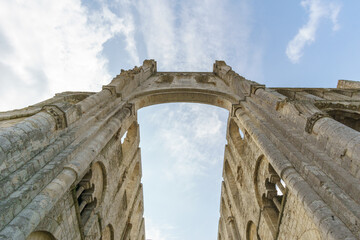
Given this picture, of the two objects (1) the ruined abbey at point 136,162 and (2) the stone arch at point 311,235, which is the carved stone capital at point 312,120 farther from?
(2) the stone arch at point 311,235

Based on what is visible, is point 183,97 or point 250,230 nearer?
point 250,230

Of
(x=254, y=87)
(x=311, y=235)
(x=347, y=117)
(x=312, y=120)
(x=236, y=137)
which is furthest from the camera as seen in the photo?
(x=236, y=137)

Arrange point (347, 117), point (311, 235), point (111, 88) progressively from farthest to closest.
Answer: point (111, 88) < point (347, 117) < point (311, 235)

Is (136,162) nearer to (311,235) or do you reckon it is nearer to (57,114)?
(57,114)

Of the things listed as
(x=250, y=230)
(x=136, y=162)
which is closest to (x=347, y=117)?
(x=250, y=230)

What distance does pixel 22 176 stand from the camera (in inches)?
148

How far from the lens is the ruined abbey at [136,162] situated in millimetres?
3604

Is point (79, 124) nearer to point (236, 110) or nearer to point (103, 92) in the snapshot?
point (103, 92)

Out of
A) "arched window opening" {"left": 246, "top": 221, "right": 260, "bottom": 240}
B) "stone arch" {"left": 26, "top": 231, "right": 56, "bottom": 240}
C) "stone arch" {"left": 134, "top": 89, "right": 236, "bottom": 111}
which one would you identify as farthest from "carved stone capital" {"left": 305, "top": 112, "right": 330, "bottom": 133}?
"stone arch" {"left": 134, "top": 89, "right": 236, "bottom": 111}

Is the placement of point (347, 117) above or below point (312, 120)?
above

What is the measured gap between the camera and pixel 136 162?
37.2ft

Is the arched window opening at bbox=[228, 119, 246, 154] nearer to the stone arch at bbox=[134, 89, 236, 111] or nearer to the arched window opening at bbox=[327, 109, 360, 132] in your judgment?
the stone arch at bbox=[134, 89, 236, 111]

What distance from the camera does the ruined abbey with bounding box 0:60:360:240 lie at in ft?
11.8

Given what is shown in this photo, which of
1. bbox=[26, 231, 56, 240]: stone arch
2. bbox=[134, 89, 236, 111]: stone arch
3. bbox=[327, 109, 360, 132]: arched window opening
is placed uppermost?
bbox=[134, 89, 236, 111]: stone arch
